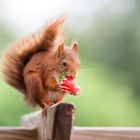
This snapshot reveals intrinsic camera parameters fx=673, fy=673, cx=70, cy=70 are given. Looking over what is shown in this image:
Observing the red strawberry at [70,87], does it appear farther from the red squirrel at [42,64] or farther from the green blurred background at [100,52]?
the green blurred background at [100,52]

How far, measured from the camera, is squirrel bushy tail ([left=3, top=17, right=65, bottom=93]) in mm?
1220

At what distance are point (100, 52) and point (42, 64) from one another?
2.67 metres

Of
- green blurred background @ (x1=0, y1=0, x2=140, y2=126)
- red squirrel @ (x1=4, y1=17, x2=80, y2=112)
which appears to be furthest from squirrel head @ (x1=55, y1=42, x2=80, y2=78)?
green blurred background @ (x1=0, y1=0, x2=140, y2=126)

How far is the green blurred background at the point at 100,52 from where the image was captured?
2820mm

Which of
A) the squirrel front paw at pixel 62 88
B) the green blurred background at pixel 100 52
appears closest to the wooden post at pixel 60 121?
the squirrel front paw at pixel 62 88

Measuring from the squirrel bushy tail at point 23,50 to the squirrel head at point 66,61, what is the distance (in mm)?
42

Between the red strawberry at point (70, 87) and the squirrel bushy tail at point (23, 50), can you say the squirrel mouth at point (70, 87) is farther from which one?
the squirrel bushy tail at point (23, 50)

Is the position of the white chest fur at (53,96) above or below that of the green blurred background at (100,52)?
below

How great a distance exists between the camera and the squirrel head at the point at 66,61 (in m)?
1.16

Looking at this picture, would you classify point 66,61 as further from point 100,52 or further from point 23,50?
point 100,52

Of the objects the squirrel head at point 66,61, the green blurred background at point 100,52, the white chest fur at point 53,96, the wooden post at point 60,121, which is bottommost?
the wooden post at point 60,121

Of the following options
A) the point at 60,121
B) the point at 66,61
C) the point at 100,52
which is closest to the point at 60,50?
the point at 66,61

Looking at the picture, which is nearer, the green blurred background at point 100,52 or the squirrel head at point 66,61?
the squirrel head at point 66,61

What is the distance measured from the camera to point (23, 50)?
1.24 m
